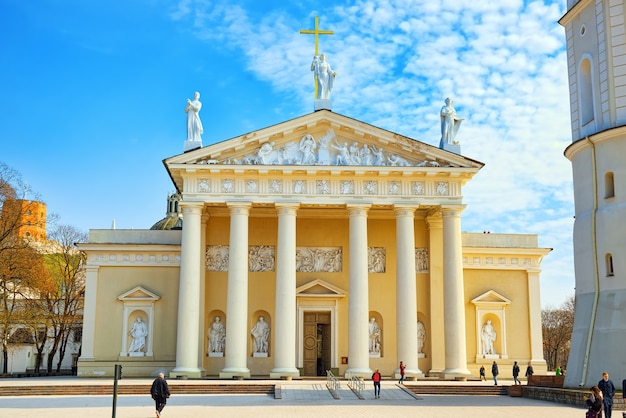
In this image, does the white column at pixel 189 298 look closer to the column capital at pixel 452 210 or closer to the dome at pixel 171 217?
the column capital at pixel 452 210

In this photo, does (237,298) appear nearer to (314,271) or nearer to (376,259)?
(314,271)

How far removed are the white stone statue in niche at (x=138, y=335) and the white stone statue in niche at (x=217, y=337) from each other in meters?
3.53

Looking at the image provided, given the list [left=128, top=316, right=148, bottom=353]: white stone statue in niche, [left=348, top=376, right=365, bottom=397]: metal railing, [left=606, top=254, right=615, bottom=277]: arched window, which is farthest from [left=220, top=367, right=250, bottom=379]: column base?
[left=606, top=254, right=615, bottom=277]: arched window

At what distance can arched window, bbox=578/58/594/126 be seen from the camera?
2630 cm

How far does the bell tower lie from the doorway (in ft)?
47.1

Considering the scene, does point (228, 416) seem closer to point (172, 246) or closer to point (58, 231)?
point (172, 246)

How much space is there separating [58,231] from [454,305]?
1256 inches

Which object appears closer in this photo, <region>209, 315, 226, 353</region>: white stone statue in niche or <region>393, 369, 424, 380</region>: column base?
<region>393, 369, 424, 380</region>: column base

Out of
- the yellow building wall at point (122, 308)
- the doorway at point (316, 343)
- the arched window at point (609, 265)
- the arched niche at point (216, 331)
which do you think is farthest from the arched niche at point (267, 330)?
the arched window at point (609, 265)

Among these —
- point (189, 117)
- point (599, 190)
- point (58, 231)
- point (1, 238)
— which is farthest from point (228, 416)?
point (58, 231)

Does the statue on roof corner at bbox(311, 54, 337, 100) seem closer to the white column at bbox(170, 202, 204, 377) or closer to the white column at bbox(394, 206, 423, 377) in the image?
the white column at bbox(394, 206, 423, 377)

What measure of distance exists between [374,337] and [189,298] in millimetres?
9570

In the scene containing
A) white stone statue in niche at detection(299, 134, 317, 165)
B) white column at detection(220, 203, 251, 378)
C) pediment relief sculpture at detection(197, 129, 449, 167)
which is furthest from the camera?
white stone statue in niche at detection(299, 134, 317, 165)

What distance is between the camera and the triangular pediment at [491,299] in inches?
1480
